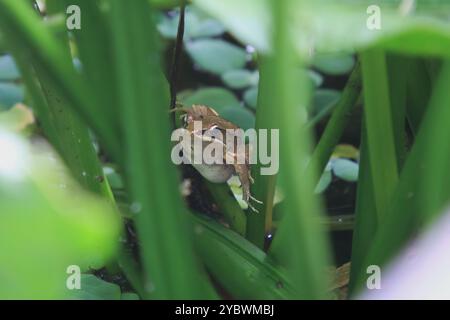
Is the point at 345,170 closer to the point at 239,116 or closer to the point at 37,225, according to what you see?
the point at 239,116

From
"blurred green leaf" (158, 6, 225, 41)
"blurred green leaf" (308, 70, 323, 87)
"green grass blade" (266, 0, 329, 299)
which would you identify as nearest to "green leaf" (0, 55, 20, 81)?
"blurred green leaf" (158, 6, 225, 41)

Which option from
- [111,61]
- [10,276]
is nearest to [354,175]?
[111,61]

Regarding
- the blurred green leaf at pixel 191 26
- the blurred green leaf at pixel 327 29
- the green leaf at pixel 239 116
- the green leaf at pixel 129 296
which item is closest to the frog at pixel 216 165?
the green leaf at pixel 129 296

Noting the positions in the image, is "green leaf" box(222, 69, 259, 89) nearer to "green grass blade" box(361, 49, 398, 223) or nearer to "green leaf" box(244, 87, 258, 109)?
"green leaf" box(244, 87, 258, 109)
